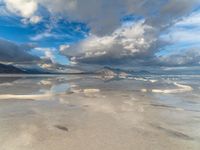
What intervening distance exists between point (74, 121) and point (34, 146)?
4.23 metres

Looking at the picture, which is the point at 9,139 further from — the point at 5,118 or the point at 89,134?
the point at 5,118

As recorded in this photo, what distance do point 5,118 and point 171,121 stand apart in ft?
28.3

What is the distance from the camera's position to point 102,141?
907 cm

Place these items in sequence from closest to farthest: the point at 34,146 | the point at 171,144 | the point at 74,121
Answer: the point at 34,146 → the point at 171,144 → the point at 74,121

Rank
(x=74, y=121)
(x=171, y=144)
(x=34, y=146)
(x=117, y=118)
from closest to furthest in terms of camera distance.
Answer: (x=34, y=146), (x=171, y=144), (x=74, y=121), (x=117, y=118)

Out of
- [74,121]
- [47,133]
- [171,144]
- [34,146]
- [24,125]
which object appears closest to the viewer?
[34,146]

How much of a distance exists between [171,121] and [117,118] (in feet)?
9.36

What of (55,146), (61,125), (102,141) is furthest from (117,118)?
(55,146)

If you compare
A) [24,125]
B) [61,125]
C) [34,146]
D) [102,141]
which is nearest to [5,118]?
[24,125]

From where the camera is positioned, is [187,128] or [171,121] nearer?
[187,128]

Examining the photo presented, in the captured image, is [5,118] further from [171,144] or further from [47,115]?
[171,144]

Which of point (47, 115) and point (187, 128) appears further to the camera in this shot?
point (47, 115)

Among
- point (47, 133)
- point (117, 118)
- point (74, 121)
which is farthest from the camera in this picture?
point (117, 118)

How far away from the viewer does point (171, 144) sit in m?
8.90
